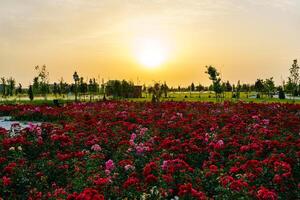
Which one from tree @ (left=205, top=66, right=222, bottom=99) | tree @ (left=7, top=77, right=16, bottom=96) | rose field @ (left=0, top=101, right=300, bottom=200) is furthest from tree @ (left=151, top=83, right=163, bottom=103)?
tree @ (left=7, top=77, right=16, bottom=96)

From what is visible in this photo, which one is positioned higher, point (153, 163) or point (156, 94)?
point (156, 94)

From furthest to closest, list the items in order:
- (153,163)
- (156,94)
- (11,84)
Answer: (11,84) → (156,94) → (153,163)

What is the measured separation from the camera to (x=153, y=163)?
7.44 meters

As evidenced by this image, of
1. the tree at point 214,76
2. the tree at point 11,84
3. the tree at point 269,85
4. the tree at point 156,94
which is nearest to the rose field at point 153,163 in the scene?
the tree at point 156,94

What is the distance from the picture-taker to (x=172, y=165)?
24.8ft

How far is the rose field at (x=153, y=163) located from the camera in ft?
22.4

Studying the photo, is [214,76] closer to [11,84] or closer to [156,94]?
[156,94]

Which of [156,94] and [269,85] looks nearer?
[156,94]

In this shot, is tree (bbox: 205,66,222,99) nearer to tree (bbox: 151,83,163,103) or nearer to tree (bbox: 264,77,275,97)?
tree (bbox: 151,83,163,103)

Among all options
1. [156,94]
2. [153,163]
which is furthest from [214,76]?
[153,163]

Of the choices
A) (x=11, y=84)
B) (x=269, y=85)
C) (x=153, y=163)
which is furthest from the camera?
(x=11, y=84)

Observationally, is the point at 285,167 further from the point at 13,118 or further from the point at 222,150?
the point at 13,118

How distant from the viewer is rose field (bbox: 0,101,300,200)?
6816mm

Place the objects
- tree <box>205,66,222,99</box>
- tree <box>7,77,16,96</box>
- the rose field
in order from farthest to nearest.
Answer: tree <box>7,77,16,96</box> < tree <box>205,66,222,99</box> < the rose field
